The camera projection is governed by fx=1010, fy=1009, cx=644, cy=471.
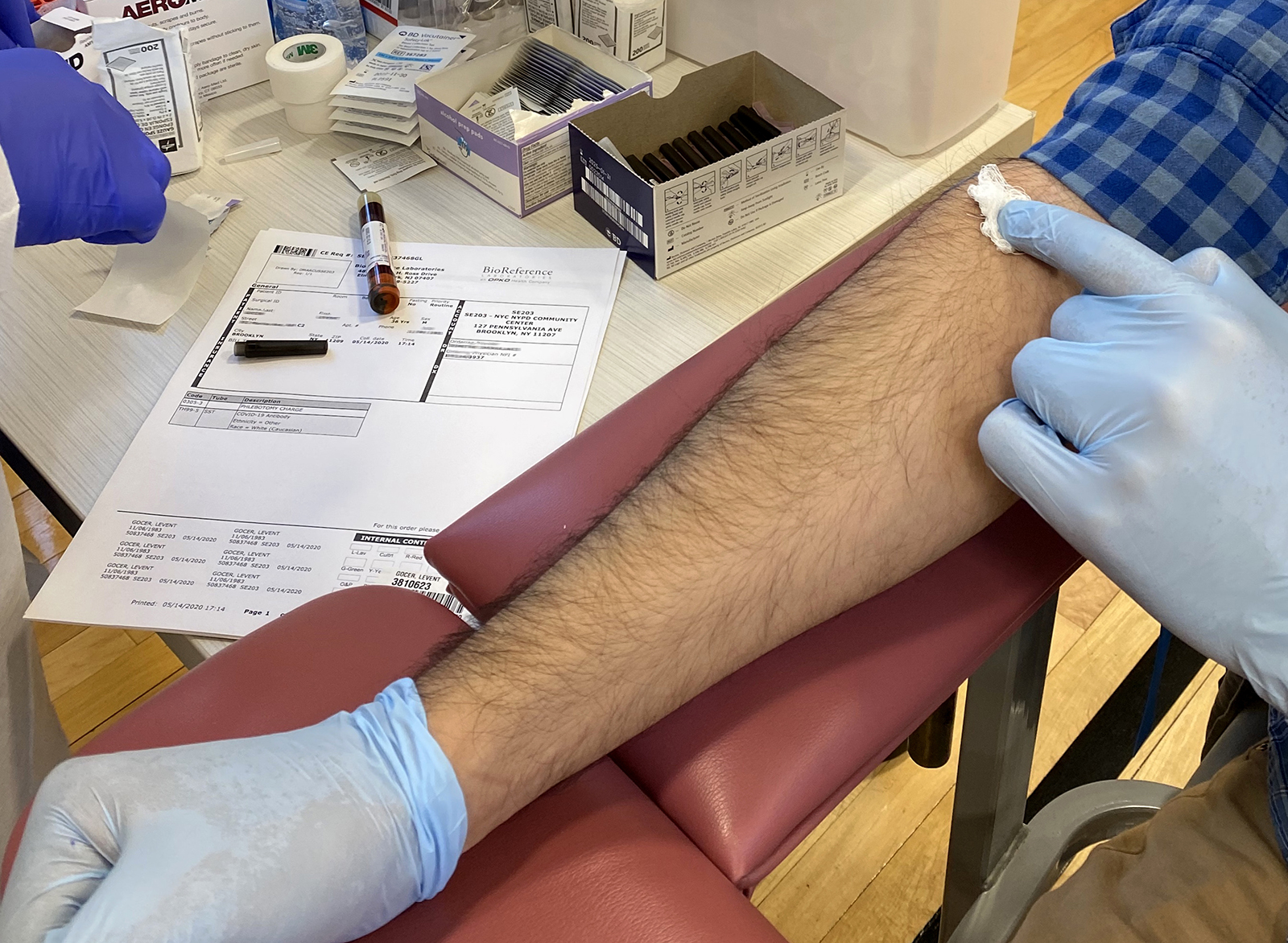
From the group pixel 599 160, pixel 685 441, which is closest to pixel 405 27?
pixel 599 160

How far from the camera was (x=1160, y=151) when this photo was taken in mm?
791

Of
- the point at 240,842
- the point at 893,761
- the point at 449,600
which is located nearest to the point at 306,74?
the point at 449,600

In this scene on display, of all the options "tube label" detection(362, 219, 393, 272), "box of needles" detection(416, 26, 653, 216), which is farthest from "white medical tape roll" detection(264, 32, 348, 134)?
"tube label" detection(362, 219, 393, 272)

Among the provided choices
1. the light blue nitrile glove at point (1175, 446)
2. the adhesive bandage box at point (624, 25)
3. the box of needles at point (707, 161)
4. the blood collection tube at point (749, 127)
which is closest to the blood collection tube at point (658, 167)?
the box of needles at point (707, 161)

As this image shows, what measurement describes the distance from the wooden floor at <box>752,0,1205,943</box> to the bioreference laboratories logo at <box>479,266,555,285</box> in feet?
2.45

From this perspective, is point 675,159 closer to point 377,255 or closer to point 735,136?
point 735,136

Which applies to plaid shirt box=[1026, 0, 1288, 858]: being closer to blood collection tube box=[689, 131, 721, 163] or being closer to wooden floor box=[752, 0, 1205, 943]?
blood collection tube box=[689, 131, 721, 163]

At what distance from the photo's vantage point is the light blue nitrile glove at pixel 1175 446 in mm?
637

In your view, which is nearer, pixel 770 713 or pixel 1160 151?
pixel 770 713

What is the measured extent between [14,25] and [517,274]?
1.83 feet

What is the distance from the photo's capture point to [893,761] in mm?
1443

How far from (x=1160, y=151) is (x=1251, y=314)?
183 mm

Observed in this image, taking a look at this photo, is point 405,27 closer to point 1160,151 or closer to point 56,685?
point 1160,151

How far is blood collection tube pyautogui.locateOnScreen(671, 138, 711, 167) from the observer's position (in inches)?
43.7
